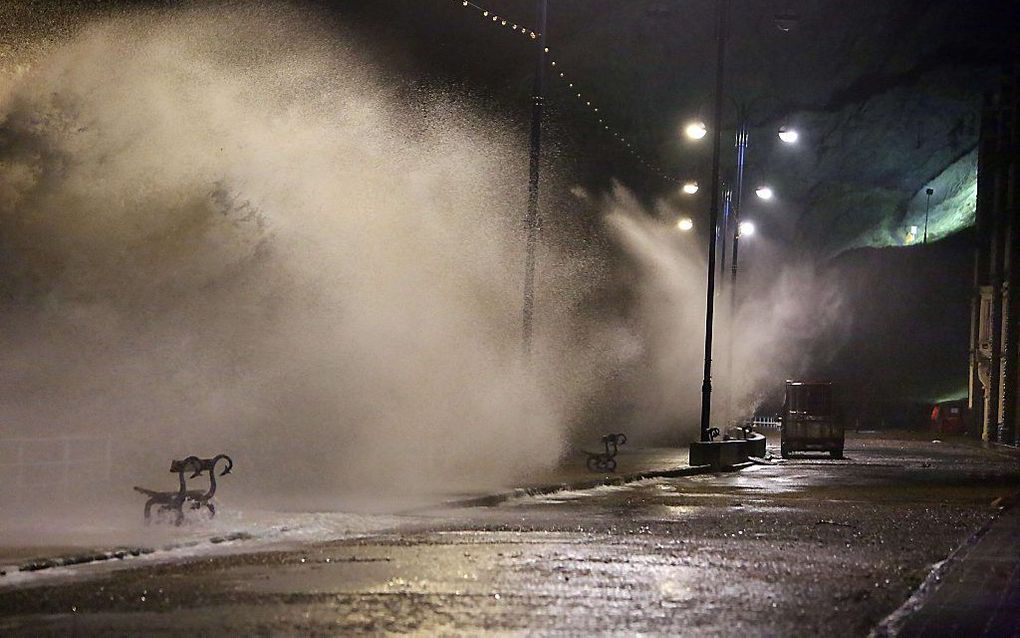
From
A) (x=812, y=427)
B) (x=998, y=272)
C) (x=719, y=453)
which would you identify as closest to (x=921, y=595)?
(x=719, y=453)

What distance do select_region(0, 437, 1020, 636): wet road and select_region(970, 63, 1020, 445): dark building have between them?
48.7 metres

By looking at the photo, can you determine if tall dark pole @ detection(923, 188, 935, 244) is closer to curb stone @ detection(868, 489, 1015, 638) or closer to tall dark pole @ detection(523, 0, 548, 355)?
tall dark pole @ detection(523, 0, 548, 355)

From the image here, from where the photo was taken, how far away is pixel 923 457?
44031mm

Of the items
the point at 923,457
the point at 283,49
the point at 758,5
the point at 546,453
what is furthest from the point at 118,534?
the point at 758,5

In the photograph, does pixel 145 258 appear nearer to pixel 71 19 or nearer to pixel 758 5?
pixel 71 19

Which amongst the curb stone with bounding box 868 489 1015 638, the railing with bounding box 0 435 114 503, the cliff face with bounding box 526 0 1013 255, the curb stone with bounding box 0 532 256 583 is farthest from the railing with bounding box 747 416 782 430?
the curb stone with bounding box 0 532 256 583

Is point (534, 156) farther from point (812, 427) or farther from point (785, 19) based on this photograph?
point (812, 427)

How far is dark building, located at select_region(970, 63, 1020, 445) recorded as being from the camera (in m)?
67.8

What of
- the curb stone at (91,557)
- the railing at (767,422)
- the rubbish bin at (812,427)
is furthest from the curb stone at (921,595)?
the railing at (767,422)

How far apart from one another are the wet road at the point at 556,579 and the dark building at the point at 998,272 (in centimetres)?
4869

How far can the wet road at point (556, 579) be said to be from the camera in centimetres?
977

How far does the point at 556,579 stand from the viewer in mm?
12062

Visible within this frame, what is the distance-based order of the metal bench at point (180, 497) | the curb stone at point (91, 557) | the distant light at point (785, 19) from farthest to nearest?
the distant light at point (785, 19), the metal bench at point (180, 497), the curb stone at point (91, 557)

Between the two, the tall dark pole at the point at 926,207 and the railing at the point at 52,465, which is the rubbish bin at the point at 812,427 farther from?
the tall dark pole at the point at 926,207
